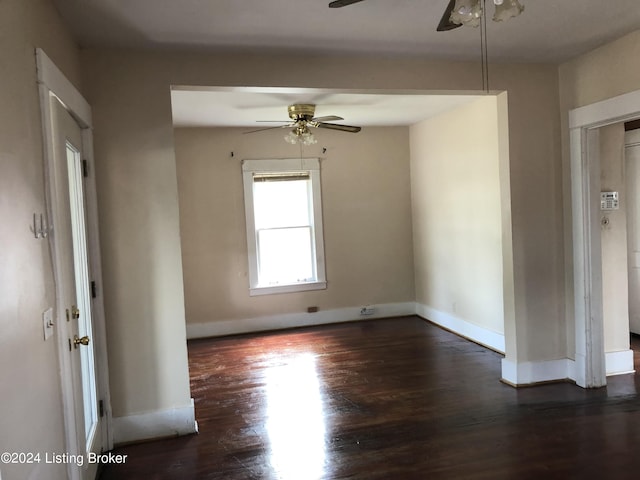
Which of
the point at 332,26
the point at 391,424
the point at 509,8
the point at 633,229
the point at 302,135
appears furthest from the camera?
the point at 633,229

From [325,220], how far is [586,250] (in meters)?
3.24

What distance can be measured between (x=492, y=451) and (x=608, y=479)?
59cm

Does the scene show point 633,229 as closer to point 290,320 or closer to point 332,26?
point 290,320

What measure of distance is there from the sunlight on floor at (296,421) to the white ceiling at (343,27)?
2.31 metres

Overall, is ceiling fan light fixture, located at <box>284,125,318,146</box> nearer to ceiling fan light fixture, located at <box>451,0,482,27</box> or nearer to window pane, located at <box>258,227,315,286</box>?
window pane, located at <box>258,227,315,286</box>

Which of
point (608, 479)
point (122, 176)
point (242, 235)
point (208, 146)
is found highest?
point (208, 146)

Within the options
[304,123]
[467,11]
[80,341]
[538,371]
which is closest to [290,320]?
[304,123]

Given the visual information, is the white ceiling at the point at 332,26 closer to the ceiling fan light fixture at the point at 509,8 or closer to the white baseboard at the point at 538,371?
the ceiling fan light fixture at the point at 509,8

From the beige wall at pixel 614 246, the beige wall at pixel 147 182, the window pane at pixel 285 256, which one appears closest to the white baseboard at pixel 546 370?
the beige wall at pixel 614 246

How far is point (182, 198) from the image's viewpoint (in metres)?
5.67

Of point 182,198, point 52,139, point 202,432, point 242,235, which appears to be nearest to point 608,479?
point 202,432

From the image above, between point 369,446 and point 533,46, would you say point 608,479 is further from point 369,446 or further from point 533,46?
point 533,46

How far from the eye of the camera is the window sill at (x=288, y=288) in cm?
595

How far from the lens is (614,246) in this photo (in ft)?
13.1
